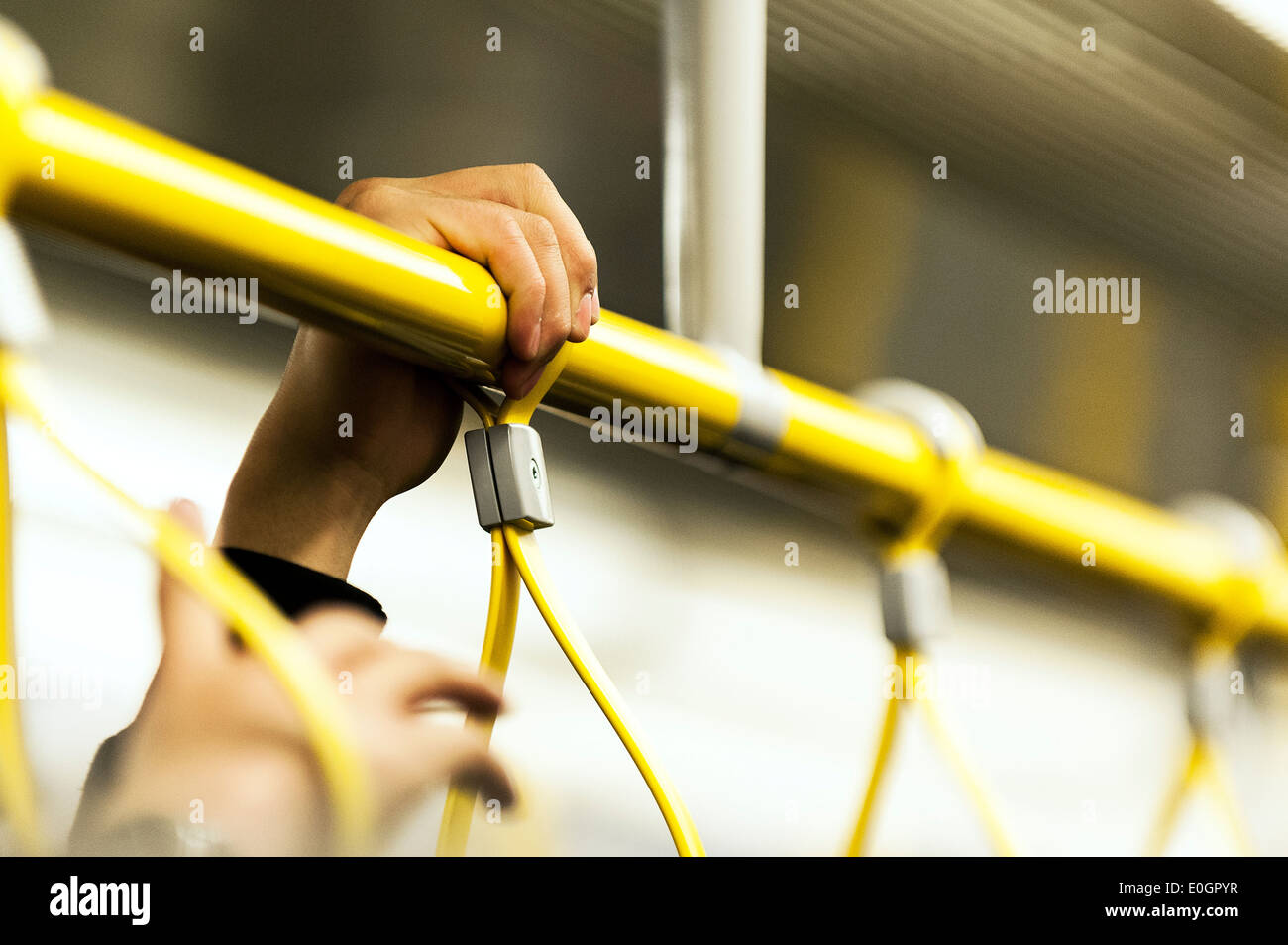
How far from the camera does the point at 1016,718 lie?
1480mm

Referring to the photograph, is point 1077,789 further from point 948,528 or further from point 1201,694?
point 948,528

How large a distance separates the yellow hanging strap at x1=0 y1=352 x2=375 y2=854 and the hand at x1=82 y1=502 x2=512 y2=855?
0.03 metres

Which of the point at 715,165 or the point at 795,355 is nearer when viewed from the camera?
the point at 715,165

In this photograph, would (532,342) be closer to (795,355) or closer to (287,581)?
(287,581)

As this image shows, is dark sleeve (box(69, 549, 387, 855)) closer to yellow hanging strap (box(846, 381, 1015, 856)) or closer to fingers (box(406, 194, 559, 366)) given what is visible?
fingers (box(406, 194, 559, 366))

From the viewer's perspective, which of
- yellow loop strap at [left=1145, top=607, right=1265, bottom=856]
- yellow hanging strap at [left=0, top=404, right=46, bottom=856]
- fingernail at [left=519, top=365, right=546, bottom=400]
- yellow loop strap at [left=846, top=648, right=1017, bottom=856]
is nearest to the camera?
yellow hanging strap at [left=0, top=404, right=46, bottom=856]

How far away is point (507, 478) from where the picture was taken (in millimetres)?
369

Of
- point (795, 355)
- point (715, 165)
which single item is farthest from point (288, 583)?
point (795, 355)

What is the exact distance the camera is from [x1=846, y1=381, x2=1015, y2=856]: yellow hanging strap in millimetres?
507

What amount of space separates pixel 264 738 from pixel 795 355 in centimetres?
87

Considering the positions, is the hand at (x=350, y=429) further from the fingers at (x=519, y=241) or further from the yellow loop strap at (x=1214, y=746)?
the yellow loop strap at (x=1214, y=746)

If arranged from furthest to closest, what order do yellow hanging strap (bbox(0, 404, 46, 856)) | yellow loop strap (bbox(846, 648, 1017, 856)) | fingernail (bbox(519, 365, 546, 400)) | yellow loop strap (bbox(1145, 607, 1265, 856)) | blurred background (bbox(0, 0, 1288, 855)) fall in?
blurred background (bbox(0, 0, 1288, 855)) → yellow loop strap (bbox(1145, 607, 1265, 856)) → yellow loop strap (bbox(846, 648, 1017, 856)) → fingernail (bbox(519, 365, 546, 400)) → yellow hanging strap (bbox(0, 404, 46, 856))

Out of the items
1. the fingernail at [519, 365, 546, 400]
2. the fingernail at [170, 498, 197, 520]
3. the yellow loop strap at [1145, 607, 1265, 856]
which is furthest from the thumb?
the yellow loop strap at [1145, 607, 1265, 856]
